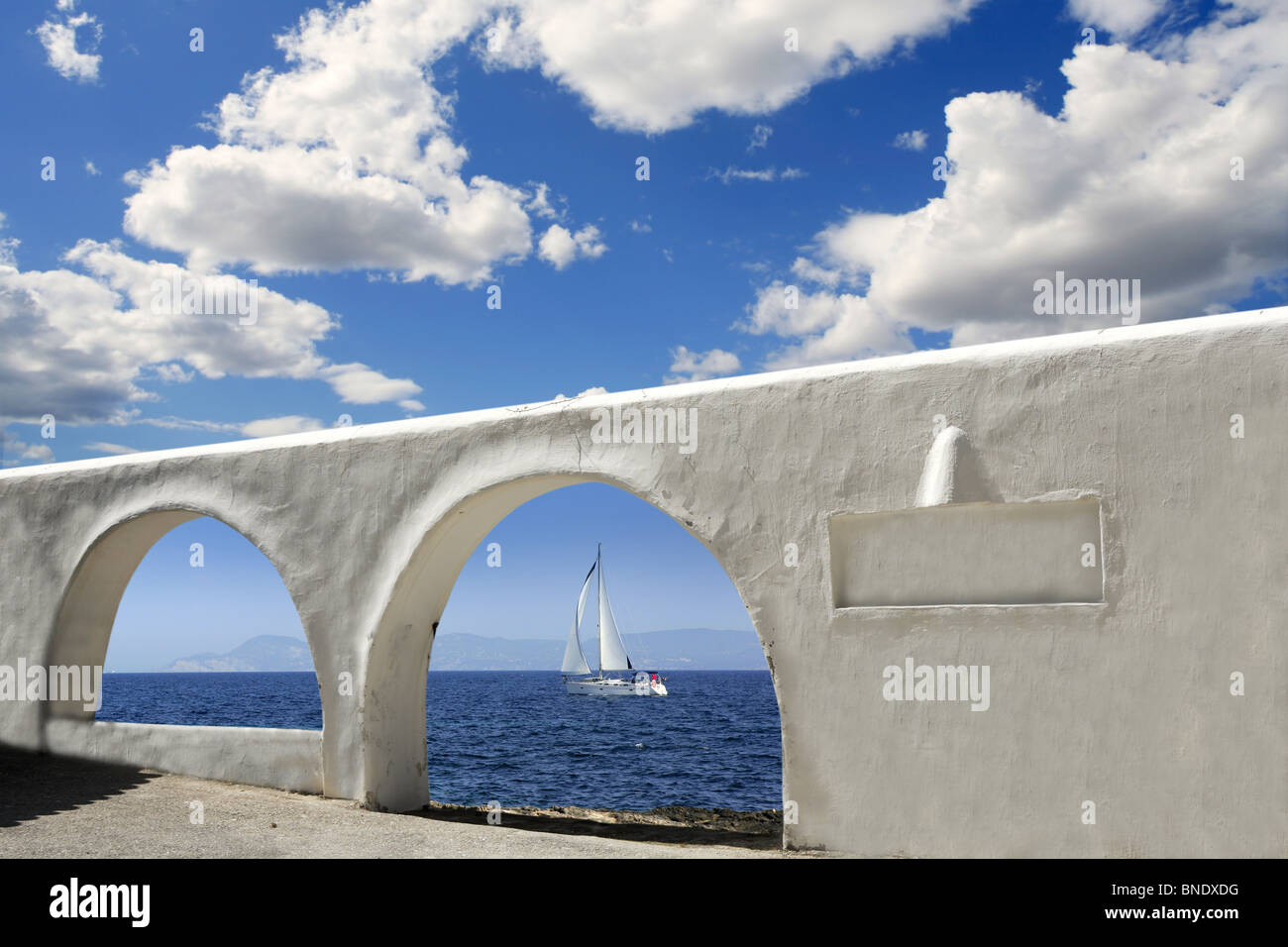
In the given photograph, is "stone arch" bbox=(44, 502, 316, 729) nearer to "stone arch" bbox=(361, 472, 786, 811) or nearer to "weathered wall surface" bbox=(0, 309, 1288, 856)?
"stone arch" bbox=(361, 472, 786, 811)

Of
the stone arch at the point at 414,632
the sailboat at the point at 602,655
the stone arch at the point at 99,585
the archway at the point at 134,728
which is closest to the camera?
the stone arch at the point at 414,632

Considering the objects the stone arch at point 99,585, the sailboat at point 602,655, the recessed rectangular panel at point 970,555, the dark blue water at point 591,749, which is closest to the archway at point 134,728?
the stone arch at point 99,585

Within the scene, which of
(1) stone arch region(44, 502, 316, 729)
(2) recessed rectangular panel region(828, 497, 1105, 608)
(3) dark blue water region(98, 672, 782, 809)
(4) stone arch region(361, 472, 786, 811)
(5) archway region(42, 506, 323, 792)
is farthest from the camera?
(3) dark blue water region(98, 672, 782, 809)

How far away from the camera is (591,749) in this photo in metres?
30.9

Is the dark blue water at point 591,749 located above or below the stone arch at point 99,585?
below

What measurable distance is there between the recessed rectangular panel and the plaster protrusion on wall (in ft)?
0.33

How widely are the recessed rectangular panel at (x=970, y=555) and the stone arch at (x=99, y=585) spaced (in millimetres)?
6434

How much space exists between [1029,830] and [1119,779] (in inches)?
23.6

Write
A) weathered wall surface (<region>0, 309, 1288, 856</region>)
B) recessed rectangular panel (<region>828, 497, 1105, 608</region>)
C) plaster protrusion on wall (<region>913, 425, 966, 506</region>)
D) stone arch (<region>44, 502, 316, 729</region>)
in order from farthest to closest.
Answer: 1. stone arch (<region>44, 502, 316, 729</region>)
2. plaster protrusion on wall (<region>913, 425, 966, 506</region>)
3. recessed rectangular panel (<region>828, 497, 1105, 608</region>)
4. weathered wall surface (<region>0, 309, 1288, 856</region>)

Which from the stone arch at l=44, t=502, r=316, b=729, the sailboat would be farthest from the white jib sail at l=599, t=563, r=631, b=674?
the stone arch at l=44, t=502, r=316, b=729

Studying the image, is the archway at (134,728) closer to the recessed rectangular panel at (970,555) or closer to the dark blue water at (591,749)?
the recessed rectangular panel at (970,555)

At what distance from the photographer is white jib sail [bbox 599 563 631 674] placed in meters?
52.3

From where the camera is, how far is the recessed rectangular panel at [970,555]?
5.87 meters
